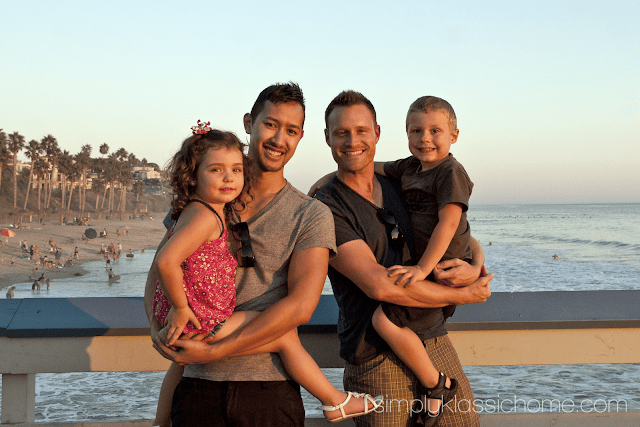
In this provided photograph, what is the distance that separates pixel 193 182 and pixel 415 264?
1129 mm

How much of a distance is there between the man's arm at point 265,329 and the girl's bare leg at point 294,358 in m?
0.05

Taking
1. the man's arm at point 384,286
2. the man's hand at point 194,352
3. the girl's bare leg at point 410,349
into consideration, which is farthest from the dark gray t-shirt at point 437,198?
the man's hand at point 194,352

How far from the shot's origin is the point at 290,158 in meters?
2.46

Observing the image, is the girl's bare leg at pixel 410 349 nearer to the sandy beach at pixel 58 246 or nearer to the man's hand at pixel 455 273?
the man's hand at pixel 455 273

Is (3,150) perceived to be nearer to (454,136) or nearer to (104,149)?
(104,149)

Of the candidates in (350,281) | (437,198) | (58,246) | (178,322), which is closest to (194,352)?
(178,322)

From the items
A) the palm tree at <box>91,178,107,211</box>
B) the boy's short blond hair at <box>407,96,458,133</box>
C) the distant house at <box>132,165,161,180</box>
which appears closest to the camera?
the boy's short blond hair at <box>407,96,458,133</box>

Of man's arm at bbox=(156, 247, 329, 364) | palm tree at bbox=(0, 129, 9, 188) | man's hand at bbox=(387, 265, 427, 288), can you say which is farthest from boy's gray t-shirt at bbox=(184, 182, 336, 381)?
palm tree at bbox=(0, 129, 9, 188)

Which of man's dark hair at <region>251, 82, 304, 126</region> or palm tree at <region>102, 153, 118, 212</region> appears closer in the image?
man's dark hair at <region>251, 82, 304, 126</region>

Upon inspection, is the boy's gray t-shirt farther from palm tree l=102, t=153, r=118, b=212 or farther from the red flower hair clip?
palm tree l=102, t=153, r=118, b=212

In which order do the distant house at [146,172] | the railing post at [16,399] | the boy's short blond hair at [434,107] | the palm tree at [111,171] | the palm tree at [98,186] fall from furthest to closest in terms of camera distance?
the distant house at [146,172]
the palm tree at [111,171]
the palm tree at [98,186]
the boy's short blond hair at [434,107]
the railing post at [16,399]

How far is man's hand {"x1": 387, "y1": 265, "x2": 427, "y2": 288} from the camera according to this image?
86.4 inches

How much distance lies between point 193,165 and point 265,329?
814mm

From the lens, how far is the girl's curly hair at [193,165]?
2.29m
